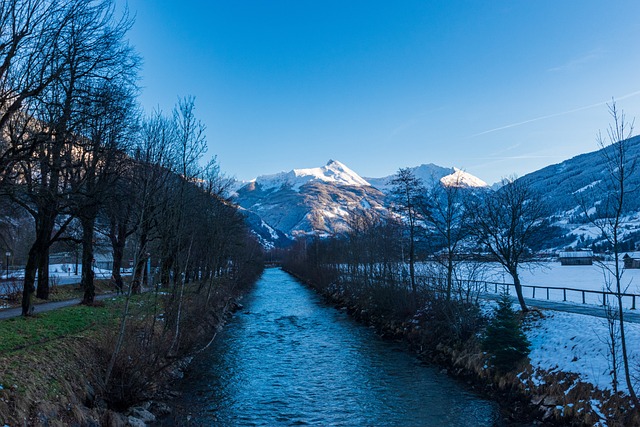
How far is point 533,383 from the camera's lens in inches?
591

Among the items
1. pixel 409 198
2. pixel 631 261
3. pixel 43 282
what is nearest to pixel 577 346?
pixel 409 198

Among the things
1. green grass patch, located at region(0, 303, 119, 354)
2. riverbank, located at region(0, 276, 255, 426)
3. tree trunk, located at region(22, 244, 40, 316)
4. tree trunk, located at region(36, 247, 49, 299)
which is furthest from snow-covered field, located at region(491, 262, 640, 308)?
tree trunk, located at region(36, 247, 49, 299)

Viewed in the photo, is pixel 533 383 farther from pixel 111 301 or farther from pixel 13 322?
pixel 111 301

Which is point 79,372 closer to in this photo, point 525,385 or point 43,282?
point 525,385

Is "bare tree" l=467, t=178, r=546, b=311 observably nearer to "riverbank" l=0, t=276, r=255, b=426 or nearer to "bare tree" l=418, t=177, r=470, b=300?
"bare tree" l=418, t=177, r=470, b=300

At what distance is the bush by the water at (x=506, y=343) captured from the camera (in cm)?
1688

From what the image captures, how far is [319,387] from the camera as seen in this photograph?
57.3ft

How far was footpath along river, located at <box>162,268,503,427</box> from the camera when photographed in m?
13.9

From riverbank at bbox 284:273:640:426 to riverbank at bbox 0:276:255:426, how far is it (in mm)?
11158

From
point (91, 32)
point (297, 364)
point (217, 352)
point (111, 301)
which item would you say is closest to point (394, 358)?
point (297, 364)

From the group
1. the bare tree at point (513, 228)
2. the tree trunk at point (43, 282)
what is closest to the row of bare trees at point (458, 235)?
the bare tree at point (513, 228)

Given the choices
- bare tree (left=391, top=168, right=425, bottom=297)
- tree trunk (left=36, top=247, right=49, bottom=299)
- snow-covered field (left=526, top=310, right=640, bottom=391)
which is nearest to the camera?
snow-covered field (left=526, top=310, right=640, bottom=391)

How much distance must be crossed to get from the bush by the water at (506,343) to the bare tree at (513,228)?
545cm

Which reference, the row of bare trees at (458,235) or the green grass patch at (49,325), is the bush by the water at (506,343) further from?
the green grass patch at (49,325)
